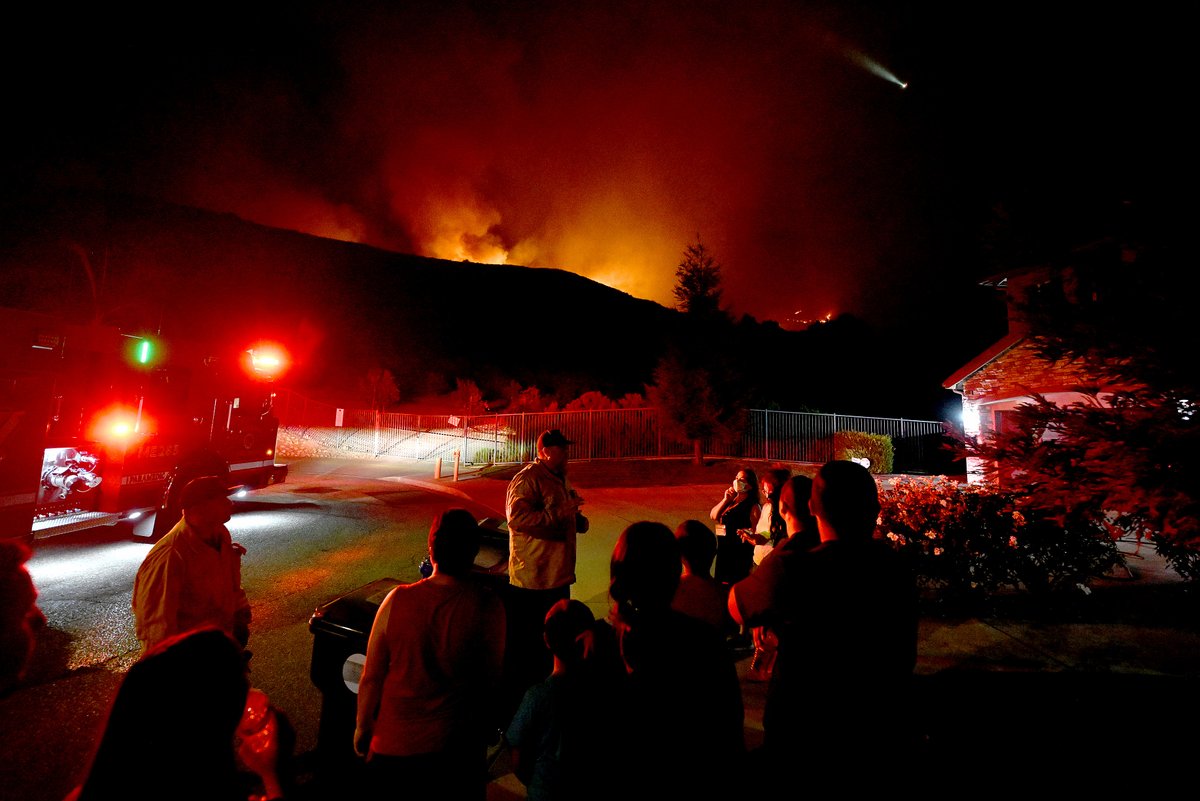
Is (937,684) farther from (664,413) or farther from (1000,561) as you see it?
(664,413)

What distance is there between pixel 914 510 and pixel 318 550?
8.07m

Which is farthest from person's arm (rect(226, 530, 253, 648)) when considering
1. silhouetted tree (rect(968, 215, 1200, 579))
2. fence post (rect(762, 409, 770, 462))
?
fence post (rect(762, 409, 770, 462))

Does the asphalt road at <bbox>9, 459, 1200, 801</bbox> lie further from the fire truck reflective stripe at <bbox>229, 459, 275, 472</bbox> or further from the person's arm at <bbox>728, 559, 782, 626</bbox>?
the fire truck reflective stripe at <bbox>229, 459, 275, 472</bbox>

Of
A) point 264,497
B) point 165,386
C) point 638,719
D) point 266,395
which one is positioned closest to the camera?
point 638,719

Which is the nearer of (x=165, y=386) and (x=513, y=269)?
(x=165, y=386)

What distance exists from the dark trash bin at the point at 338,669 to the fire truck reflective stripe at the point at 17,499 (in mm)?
5540

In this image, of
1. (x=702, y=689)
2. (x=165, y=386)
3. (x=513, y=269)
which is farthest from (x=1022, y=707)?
(x=513, y=269)

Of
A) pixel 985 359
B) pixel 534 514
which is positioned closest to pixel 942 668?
pixel 534 514

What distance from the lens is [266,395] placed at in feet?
32.3

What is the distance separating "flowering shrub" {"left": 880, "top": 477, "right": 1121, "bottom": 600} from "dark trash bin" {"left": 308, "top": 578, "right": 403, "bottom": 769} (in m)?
4.66

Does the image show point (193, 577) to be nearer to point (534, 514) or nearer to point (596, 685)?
point (534, 514)

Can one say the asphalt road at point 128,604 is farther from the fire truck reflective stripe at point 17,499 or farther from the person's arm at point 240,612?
the fire truck reflective stripe at point 17,499

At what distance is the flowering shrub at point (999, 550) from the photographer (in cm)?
482

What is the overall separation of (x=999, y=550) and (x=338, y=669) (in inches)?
225
